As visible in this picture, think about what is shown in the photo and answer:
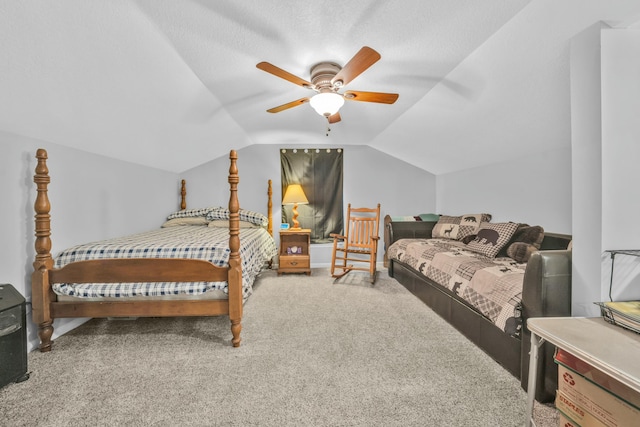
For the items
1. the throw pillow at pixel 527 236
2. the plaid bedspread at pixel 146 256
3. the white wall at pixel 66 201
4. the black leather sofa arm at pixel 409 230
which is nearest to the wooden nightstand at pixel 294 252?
the black leather sofa arm at pixel 409 230

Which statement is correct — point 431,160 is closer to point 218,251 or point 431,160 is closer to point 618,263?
point 618,263

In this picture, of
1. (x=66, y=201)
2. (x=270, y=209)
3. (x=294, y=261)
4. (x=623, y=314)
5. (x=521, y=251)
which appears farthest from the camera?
(x=270, y=209)

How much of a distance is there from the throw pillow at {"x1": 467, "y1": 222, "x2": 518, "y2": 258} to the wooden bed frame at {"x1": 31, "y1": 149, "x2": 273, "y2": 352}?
7.36 ft

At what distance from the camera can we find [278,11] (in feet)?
5.06

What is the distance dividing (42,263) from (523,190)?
4248 millimetres

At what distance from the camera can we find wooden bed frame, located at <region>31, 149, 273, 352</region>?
184 centimetres

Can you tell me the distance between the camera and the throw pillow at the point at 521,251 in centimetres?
234

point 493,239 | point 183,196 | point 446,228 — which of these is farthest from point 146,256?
point 446,228

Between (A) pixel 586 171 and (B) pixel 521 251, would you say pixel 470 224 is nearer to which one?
(B) pixel 521 251

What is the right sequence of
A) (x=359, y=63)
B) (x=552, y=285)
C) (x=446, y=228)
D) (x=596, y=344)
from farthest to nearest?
(x=446, y=228), (x=359, y=63), (x=552, y=285), (x=596, y=344)

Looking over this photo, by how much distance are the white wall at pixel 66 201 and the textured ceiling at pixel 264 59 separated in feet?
0.46

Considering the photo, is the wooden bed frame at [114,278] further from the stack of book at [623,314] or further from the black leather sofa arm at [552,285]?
the stack of book at [623,314]

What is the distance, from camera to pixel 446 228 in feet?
11.9

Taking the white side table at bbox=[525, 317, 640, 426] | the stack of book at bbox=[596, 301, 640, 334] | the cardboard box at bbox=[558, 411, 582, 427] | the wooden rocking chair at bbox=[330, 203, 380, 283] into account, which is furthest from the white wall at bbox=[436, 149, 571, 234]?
the cardboard box at bbox=[558, 411, 582, 427]
